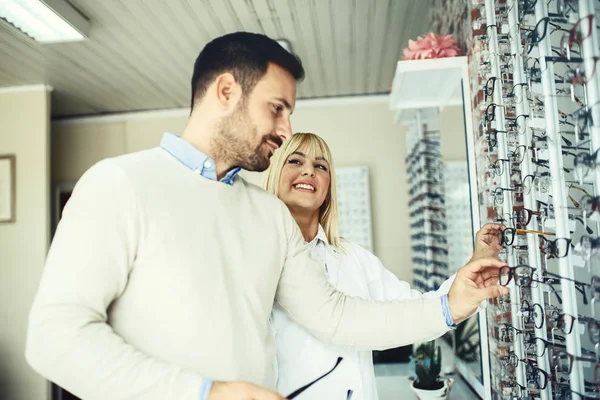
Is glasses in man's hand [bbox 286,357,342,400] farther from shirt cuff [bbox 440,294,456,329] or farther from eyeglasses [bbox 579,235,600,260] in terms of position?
eyeglasses [bbox 579,235,600,260]

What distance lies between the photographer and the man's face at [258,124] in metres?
1.20

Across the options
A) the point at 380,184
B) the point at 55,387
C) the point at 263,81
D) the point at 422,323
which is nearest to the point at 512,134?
the point at 422,323

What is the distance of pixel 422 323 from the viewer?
130 centimetres

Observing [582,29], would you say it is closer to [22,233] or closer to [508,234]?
[508,234]

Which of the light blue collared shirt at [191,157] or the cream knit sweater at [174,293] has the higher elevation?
the light blue collared shirt at [191,157]

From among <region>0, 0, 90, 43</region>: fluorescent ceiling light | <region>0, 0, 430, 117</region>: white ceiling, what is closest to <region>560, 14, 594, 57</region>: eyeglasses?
<region>0, 0, 430, 117</region>: white ceiling

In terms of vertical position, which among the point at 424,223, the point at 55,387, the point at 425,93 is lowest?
the point at 55,387

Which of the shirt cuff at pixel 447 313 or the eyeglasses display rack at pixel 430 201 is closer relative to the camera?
the shirt cuff at pixel 447 313

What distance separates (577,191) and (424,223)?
6.22 feet

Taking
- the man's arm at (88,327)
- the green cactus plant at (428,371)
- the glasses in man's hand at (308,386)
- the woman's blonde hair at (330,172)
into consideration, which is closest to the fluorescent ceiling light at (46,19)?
the woman's blonde hair at (330,172)

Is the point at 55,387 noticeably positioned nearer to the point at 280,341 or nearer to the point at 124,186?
the point at 280,341

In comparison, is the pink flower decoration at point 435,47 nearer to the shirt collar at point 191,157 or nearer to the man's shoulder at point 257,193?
A: the man's shoulder at point 257,193

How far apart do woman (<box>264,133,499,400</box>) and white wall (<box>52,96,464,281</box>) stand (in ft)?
7.78

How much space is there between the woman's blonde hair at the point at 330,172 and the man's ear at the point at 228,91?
56 cm
